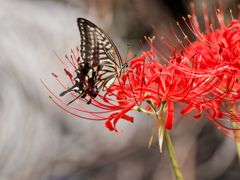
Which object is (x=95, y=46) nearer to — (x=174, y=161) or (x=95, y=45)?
(x=95, y=45)

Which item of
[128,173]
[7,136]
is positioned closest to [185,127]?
[128,173]

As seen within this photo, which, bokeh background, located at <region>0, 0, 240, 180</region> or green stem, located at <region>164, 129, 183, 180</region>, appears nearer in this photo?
green stem, located at <region>164, 129, 183, 180</region>

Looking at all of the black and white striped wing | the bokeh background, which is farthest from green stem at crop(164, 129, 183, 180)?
the bokeh background

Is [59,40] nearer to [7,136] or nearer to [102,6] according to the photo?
[102,6]

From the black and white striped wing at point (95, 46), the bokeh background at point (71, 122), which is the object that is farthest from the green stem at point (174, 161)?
the bokeh background at point (71, 122)

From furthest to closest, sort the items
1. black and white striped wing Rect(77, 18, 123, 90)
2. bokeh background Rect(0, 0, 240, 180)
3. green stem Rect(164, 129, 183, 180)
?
bokeh background Rect(0, 0, 240, 180), black and white striped wing Rect(77, 18, 123, 90), green stem Rect(164, 129, 183, 180)

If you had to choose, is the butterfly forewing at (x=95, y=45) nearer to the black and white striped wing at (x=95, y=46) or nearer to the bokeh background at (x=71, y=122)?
the black and white striped wing at (x=95, y=46)

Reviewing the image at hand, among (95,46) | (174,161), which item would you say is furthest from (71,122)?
(174,161)

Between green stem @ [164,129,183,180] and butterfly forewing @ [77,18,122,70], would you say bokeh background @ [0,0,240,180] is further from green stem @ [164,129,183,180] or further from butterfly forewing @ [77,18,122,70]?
green stem @ [164,129,183,180]
